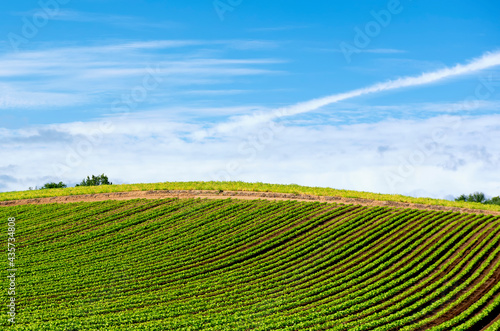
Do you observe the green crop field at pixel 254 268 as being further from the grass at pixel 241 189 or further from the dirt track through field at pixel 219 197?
the grass at pixel 241 189

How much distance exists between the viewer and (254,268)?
38188mm

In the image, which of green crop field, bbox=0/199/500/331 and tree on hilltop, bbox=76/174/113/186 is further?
tree on hilltop, bbox=76/174/113/186

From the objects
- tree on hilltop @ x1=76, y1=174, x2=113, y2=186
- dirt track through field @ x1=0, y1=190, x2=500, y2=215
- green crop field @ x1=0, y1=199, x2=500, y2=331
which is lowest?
green crop field @ x1=0, y1=199, x2=500, y2=331

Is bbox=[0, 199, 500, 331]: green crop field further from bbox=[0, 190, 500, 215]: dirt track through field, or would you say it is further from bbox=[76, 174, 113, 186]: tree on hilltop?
bbox=[76, 174, 113, 186]: tree on hilltop

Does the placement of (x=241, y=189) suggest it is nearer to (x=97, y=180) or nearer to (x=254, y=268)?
(x=254, y=268)

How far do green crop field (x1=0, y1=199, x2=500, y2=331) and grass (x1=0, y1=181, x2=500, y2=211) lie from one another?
14.6 feet

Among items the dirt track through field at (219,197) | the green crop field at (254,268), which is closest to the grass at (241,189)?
the dirt track through field at (219,197)

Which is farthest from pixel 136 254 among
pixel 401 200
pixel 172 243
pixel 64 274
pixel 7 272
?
pixel 401 200

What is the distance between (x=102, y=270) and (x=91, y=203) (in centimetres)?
1953

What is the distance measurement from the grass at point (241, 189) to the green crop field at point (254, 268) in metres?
4.44

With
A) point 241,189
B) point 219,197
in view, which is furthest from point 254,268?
point 241,189

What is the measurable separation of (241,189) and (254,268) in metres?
19.6

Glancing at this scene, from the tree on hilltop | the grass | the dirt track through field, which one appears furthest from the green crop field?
the tree on hilltop

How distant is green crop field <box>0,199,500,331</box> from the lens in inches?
1183
